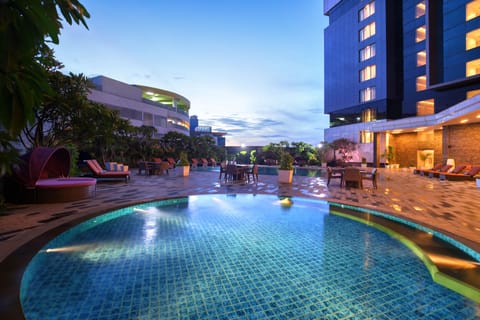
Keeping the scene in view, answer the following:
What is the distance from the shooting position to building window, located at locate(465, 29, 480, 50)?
55.8 ft

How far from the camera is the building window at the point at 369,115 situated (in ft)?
83.2

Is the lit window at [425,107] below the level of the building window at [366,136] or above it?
above

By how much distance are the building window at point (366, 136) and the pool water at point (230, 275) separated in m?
23.9

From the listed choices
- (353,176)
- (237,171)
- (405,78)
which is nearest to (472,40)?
(405,78)

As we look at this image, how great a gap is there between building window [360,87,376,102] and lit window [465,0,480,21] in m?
9.25

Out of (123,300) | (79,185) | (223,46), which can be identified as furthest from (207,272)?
(223,46)

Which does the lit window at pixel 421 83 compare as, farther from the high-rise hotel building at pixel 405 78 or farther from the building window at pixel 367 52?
the building window at pixel 367 52

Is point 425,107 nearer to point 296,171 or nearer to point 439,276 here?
point 296,171

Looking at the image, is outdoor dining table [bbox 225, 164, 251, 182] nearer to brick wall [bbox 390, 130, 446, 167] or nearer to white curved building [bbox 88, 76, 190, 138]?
white curved building [bbox 88, 76, 190, 138]

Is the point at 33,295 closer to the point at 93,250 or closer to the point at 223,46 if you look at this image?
the point at 93,250

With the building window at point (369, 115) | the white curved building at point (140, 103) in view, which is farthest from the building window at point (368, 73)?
the white curved building at point (140, 103)

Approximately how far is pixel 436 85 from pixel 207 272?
24.4 meters

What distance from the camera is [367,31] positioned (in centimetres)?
2666

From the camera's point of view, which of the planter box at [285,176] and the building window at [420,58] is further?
the building window at [420,58]
